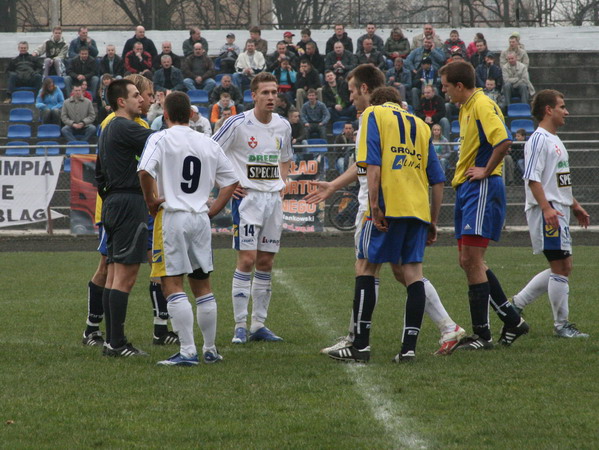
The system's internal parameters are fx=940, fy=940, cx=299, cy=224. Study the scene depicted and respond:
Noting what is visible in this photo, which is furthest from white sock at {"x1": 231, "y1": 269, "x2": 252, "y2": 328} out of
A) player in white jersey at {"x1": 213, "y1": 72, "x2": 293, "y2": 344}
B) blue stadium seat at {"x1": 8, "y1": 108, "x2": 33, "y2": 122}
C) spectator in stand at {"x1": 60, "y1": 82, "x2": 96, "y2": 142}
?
blue stadium seat at {"x1": 8, "y1": 108, "x2": 33, "y2": 122}

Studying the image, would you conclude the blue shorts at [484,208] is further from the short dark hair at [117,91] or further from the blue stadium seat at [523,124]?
the blue stadium seat at [523,124]

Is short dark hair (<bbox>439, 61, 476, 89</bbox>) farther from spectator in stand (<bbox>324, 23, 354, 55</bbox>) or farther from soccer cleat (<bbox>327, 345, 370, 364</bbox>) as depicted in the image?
spectator in stand (<bbox>324, 23, 354, 55</bbox>)

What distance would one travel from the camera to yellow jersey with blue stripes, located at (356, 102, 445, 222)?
6523 millimetres

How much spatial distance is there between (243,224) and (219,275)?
5160 mm

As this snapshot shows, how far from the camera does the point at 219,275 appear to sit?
1321 cm

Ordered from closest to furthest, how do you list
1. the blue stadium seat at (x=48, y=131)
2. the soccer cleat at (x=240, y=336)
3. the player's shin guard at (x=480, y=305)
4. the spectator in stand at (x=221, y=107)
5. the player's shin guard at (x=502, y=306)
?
the player's shin guard at (x=480, y=305)
the player's shin guard at (x=502, y=306)
the soccer cleat at (x=240, y=336)
the spectator in stand at (x=221, y=107)
the blue stadium seat at (x=48, y=131)

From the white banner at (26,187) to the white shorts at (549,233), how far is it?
513 inches

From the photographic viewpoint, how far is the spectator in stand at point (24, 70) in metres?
24.8

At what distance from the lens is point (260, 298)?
819cm

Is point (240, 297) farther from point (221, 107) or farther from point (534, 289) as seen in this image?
point (221, 107)

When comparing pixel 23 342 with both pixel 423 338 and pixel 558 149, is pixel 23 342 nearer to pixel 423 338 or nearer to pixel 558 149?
pixel 423 338

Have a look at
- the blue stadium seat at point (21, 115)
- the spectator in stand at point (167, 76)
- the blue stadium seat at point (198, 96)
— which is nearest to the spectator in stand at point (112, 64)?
the spectator in stand at point (167, 76)

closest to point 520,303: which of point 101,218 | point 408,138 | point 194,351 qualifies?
point 408,138

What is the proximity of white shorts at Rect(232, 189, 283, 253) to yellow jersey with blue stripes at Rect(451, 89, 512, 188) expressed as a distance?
1.75 m
